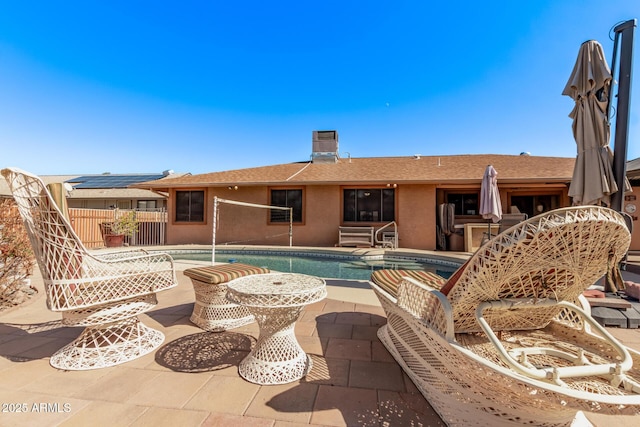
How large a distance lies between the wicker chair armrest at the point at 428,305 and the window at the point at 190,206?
11571 mm

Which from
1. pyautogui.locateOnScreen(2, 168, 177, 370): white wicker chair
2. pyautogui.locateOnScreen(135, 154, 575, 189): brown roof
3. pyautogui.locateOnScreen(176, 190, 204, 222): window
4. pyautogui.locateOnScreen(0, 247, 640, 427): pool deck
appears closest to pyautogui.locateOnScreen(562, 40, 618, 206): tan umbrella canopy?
pyautogui.locateOnScreen(0, 247, 640, 427): pool deck

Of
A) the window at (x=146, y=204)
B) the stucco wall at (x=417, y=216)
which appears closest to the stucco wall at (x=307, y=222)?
the stucco wall at (x=417, y=216)

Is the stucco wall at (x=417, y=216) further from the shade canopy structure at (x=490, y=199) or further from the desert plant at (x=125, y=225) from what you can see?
the desert plant at (x=125, y=225)

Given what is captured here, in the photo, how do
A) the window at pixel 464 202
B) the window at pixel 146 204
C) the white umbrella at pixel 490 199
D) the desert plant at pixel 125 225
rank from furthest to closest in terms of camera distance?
the window at pixel 146 204 < the desert plant at pixel 125 225 < the window at pixel 464 202 < the white umbrella at pixel 490 199

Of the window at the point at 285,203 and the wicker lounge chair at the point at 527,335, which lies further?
the window at the point at 285,203

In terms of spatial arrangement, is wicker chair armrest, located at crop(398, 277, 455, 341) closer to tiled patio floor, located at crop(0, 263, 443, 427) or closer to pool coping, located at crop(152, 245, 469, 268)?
tiled patio floor, located at crop(0, 263, 443, 427)

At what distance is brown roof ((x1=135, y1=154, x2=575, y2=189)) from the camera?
9.66m

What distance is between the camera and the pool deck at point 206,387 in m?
1.66

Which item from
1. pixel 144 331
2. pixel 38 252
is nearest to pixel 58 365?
pixel 144 331

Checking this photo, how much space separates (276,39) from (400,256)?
1001cm

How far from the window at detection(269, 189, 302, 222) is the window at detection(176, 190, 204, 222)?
11.0 feet

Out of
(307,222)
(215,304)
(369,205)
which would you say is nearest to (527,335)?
(215,304)

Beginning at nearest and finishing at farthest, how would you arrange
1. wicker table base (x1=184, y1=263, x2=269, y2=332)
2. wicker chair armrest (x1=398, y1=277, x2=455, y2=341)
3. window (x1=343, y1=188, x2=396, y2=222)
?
wicker chair armrest (x1=398, y1=277, x2=455, y2=341)
wicker table base (x1=184, y1=263, x2=269, y2=332)
window (x1=343, y1=188, x2=396, y2=222)

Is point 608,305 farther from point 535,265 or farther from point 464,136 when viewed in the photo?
point 464,136
